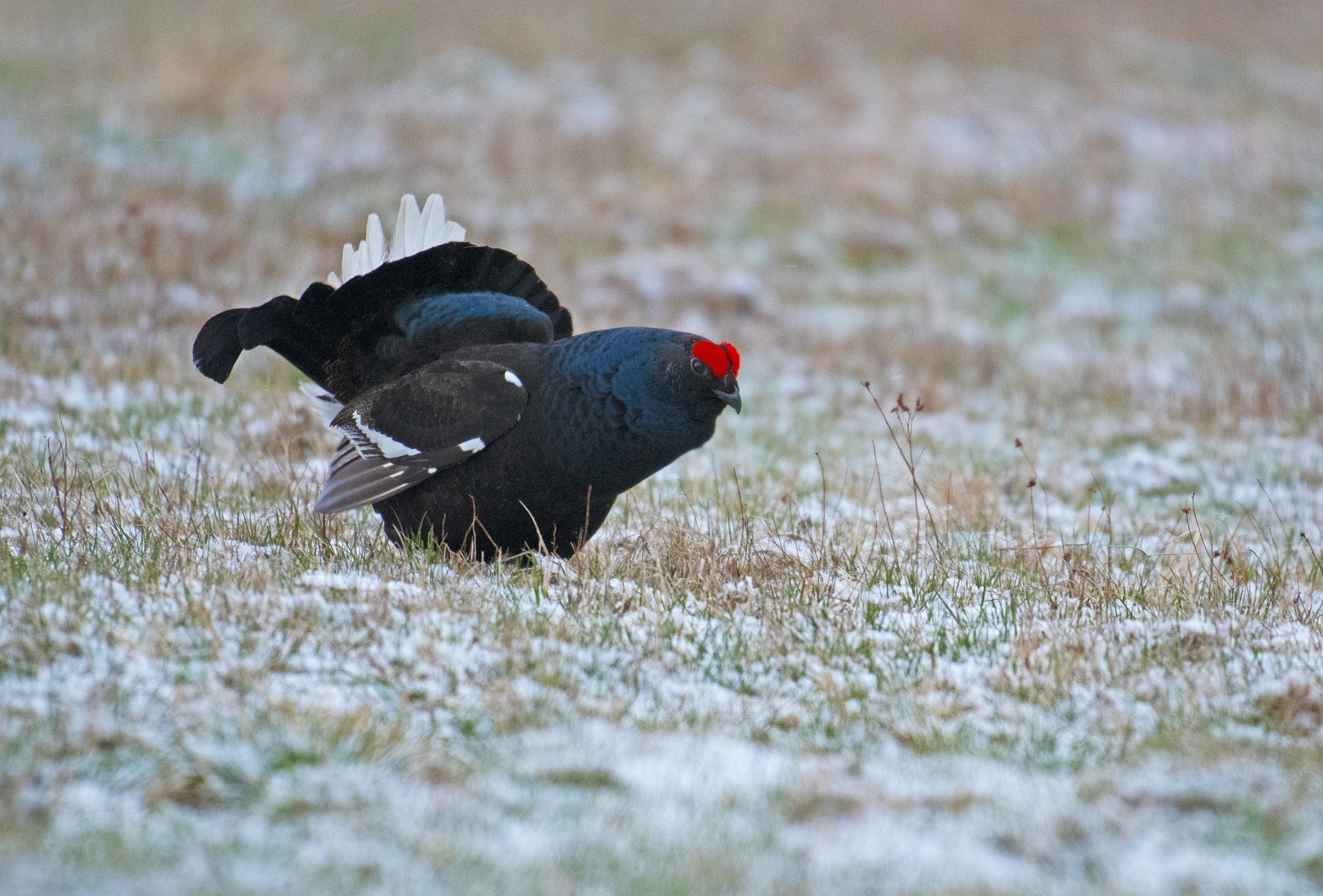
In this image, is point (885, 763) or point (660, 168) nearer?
point (885, 763)

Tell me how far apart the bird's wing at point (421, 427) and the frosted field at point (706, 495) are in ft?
0.85

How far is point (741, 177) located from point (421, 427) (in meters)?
9.43

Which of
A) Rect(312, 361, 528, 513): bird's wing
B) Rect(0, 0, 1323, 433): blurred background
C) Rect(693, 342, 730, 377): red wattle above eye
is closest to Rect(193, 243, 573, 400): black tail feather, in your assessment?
Rect(312, 361, 528, 513): bird's wing

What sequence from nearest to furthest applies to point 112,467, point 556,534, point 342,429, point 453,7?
point 556,534
point 342,429
point 112,467
point 453,7

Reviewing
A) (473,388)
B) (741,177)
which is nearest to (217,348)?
(473,388)

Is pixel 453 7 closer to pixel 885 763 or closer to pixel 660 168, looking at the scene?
pixel 660 168

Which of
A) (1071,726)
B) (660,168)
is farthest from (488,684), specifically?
(660,168)

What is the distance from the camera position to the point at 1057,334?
10.7 meters

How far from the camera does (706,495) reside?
607 cm

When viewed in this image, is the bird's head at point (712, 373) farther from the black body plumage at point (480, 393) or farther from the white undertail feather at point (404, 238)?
the white undertail feather at point (404, 238)

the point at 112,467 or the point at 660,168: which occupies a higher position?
the point at 660,168

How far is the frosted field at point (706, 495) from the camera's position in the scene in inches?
114

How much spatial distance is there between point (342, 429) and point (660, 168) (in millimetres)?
8795

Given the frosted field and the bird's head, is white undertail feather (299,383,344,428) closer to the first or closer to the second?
the frosted field
